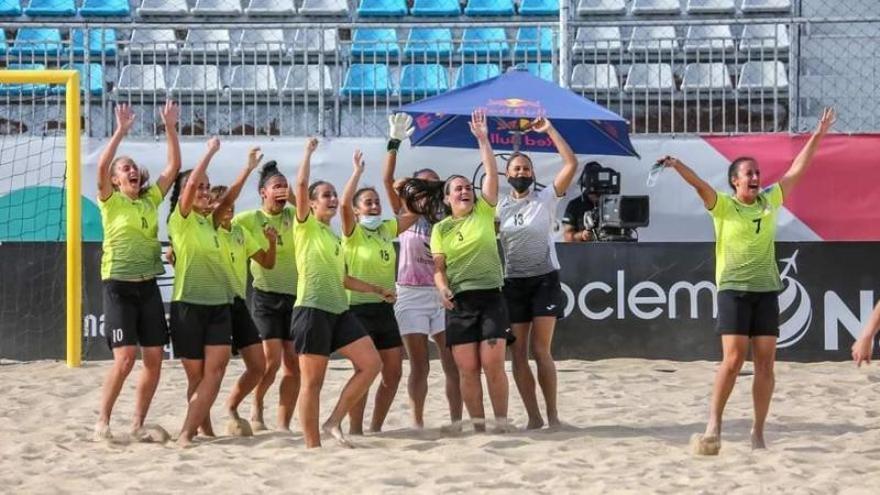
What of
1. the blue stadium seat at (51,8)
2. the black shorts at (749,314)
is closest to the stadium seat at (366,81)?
the blue stadium seat at (51,8)

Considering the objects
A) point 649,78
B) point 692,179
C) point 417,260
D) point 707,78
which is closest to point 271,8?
point 649,78

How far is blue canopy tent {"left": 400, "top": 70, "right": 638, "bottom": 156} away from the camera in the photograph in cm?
1181

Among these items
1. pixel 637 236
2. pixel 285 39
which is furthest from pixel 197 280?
pixel 285 39

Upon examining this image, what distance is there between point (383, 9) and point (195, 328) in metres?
8.74

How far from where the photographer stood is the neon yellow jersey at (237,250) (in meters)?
8.85

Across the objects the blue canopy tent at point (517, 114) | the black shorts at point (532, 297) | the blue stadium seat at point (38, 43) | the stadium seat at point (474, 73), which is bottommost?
the black shorts at point (532, 297)

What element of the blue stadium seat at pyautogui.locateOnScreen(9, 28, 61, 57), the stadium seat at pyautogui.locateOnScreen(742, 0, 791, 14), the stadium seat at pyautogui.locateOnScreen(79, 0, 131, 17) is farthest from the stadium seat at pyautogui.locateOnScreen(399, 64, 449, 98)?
the stadium seat at pyautogui.locateOnScreen(79, 0, 131, 17)

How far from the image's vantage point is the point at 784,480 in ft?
23.8

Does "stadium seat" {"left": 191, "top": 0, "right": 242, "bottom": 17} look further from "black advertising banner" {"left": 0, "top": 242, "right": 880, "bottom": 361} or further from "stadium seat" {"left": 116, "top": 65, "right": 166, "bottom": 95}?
"black advertising banner" {"left": 0, "top": 242, "right": 880, "bottom": 361}

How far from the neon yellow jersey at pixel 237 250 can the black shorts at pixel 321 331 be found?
558mm

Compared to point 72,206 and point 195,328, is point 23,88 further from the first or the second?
point 195,328

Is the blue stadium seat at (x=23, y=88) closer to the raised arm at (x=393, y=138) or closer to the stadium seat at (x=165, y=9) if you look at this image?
the stadium seat at (x=165, y=9)

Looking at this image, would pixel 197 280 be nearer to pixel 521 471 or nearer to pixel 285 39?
pixel 521 471

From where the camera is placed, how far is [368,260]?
891cm
